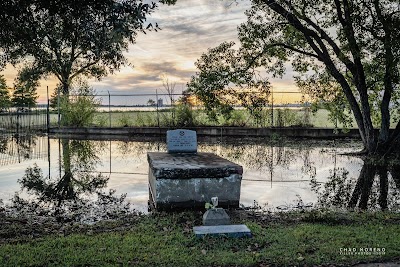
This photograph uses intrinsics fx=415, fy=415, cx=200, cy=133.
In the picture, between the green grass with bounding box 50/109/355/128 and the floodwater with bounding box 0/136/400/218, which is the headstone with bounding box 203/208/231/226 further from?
the green grass with bounding box 50/109/355/128

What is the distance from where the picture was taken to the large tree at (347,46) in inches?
634

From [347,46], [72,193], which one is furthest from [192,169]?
[347,46]

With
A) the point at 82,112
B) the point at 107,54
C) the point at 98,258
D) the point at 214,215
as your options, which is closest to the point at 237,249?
the point at 214,215

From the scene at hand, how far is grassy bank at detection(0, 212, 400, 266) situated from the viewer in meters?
5.17

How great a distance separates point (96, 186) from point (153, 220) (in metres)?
3.78

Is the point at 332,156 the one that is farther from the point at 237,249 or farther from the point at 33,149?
the point at 33,149

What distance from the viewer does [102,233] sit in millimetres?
6473

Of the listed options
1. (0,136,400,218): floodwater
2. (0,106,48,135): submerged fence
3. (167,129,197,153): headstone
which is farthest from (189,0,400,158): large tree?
(0,106,48,135): submerged fence

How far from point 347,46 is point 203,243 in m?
13.2

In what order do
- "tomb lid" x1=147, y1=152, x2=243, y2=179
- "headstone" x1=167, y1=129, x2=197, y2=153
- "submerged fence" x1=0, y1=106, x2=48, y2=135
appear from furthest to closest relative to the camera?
"submerged fence" x1=0, y1=106, x2=48, y2=135
"headstone" x1=167, y1=129, x2=197, y2=153
"tomb lid" x1=147, y1=152, x2=243, y2=179

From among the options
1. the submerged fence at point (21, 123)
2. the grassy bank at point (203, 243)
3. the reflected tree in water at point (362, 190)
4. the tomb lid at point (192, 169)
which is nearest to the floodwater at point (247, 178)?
the reflected tree in water at point (362, 190)

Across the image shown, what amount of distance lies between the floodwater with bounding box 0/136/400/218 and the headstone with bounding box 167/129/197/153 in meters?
1.24

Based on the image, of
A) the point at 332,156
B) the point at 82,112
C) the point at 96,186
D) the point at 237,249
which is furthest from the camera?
the point at 82,112

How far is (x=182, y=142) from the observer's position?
10.8 m
